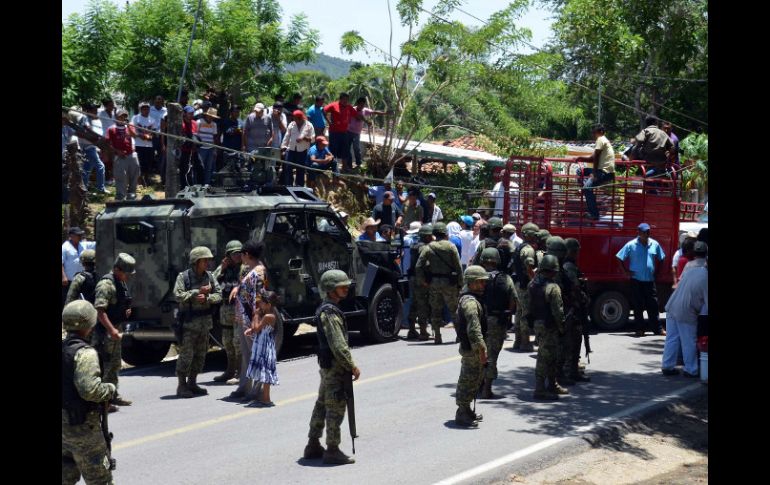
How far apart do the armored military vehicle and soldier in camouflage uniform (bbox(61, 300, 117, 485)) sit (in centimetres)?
625

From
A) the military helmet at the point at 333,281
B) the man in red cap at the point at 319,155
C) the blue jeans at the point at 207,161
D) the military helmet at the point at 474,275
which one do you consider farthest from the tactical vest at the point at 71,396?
the man in red cap at the point at 319,155

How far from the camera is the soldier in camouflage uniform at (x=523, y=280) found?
1365 centimetres

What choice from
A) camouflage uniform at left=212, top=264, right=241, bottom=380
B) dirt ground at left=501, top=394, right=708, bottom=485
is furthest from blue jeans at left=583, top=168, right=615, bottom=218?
camouflage uniform at left=212, top=264, right=241, bottom=380

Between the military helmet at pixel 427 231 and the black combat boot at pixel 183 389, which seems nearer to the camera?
the black combat boot at pixel 183 389

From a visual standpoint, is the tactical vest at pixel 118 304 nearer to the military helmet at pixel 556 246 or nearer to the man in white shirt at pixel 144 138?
the military helmet at pixel 556 246

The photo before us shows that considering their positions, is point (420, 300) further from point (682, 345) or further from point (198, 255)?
point (198, 255)

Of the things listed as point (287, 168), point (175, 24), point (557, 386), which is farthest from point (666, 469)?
point (175, 24)

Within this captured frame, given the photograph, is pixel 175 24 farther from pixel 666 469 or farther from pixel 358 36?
pixel 666 469

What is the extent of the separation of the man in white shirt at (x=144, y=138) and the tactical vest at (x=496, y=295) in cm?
1013

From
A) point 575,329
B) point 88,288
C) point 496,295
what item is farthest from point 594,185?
point 88,288

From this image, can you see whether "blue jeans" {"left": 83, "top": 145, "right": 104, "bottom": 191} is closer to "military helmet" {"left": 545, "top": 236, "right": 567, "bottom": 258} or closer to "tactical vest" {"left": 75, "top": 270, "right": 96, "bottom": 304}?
"tactical vest" {"left": 75, "top": 270, "right": 96, "bottom": 304}

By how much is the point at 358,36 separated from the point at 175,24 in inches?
183

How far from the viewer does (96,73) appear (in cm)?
2117

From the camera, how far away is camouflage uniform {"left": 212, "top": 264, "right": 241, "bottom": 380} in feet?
39.6
